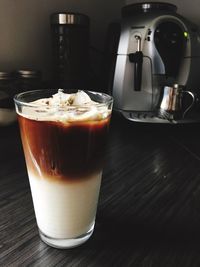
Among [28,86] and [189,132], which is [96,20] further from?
[189,132]

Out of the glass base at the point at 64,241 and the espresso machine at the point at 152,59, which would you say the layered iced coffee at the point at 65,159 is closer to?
the glass base at the point at 64,241

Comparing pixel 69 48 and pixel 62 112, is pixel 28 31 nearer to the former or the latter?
pixel 69 48

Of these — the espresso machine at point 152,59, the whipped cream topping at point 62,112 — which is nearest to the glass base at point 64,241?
the whipped cream topping at point 62,112

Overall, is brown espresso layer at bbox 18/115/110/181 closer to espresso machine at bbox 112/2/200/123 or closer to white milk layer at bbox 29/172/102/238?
white milk layer at bbox 29/172/102/238

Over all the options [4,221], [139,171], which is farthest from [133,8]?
[4,221]

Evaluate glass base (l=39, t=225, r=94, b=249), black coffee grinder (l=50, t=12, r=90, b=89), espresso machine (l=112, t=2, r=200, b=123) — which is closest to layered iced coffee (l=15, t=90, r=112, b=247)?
glass base (l=39, t=225, r=94, b=249)

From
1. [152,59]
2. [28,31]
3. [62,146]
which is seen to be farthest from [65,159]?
[28,31]
